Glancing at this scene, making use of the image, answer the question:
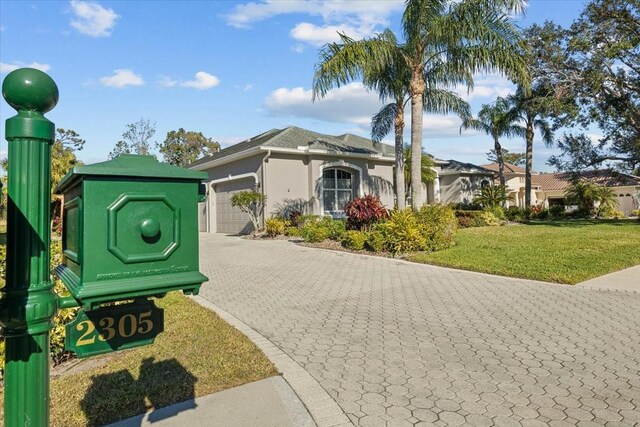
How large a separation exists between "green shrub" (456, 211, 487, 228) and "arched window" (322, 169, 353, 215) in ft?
18.8

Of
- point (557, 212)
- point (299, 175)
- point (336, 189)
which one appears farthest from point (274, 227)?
point (557, 212)

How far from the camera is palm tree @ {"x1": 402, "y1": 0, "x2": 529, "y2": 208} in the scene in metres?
14.1

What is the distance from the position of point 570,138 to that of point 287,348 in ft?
79.4

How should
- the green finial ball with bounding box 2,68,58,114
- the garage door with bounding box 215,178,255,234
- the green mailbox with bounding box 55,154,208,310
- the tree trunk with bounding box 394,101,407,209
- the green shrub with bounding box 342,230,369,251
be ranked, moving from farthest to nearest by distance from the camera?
the garage door with bounding box 215,178,255,234
the tree trunk with bounding box 394,101,407,209
the green shrub with bounding box 342,230,369,251
the green mailbox with bounding box 55,154,208,310
the green finial ball with bounding box 2,68,58,114

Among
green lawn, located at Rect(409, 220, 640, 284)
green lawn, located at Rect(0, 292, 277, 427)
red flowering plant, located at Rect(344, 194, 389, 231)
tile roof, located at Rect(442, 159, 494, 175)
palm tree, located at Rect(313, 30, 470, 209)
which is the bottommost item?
green lawn, located at Rect(0, 292, 277, 427)

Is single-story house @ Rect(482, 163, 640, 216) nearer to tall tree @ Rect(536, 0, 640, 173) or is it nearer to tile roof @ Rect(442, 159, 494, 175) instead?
tile roof @ Rect(442, 159, 494, 175)

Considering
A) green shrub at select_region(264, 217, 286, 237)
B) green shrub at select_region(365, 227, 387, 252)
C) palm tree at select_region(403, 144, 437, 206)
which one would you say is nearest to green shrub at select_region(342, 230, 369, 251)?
green shrub at select_region(365, 227, 387, 252)

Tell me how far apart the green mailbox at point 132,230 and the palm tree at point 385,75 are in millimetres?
13922

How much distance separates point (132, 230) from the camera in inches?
63.0

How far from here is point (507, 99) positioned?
2916 cm

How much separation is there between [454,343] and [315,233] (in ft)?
36.2

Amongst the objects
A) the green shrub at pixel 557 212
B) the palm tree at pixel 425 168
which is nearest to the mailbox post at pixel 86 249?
the palm tree at pixel 425 168

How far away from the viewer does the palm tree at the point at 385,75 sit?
1476cm

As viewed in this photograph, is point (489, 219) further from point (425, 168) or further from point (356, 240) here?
point (356, 240)
